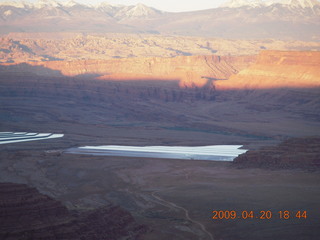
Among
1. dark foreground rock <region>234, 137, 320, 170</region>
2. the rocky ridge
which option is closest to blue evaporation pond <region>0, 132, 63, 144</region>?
dark foreground rock <region>234, 137, 320, 170</region>

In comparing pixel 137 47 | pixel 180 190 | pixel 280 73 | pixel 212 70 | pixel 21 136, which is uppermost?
pixel 137 47

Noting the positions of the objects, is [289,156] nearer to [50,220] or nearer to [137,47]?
[50,220]

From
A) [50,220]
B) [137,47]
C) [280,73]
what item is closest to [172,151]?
[50,220]

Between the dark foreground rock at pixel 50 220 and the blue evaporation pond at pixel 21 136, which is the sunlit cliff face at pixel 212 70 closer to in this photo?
the blue evaporation pond at pixel 21 136

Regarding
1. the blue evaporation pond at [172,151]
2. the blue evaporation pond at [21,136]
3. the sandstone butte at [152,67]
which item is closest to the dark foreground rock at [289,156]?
the blue evaporation pond at [172,151]

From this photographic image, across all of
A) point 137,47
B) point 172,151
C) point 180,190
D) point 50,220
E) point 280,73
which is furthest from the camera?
point 137,47

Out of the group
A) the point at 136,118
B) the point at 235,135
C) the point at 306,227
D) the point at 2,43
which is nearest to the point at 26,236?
the point at 306,227
